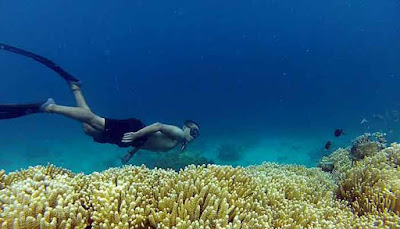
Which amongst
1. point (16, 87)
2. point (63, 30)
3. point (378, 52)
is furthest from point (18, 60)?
point (378, 52)

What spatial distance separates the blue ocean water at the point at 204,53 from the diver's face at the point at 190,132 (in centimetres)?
7360

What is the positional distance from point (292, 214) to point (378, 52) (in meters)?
217

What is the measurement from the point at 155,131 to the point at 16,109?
156 inches

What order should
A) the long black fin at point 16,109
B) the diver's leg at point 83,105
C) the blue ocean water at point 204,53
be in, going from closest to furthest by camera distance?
the long black fin at point 16,109 < the diver's leg at point 83,105 < the blue ocean water at point 204,53

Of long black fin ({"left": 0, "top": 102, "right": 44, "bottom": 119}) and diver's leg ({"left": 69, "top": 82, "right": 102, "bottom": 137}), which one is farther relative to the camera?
diver's leg ({"left": 69, "top": 82, "right": 102, "bottom": 137})

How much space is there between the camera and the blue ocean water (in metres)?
112

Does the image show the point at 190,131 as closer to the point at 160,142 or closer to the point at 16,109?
the point at 160,142

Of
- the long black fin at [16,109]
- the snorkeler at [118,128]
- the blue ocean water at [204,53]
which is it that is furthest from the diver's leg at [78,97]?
the blue ocean water at [204,53]

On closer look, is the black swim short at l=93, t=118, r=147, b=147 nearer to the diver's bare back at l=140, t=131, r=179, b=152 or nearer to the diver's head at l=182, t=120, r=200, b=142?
the diver's bare back at l=140, t=131, r=179, b=152

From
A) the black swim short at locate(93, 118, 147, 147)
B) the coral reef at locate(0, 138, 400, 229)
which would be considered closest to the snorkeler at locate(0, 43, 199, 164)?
the black swim short at locate(93, 118, 147, 147)

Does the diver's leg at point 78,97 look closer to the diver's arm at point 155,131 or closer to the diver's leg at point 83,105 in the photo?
the diver's leg at point 83,105

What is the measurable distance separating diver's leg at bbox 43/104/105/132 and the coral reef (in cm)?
408

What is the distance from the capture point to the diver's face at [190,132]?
8844 millimetres

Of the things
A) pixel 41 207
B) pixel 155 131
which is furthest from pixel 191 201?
pixel 155 131
